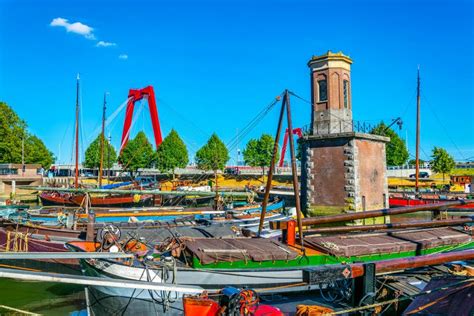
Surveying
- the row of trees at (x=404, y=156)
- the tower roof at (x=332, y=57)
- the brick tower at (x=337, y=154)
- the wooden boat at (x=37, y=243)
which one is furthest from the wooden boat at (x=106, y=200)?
the row of trees at (x=404, y=156)

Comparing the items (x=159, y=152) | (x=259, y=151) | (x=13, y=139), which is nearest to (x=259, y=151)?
(x=259, y=151)

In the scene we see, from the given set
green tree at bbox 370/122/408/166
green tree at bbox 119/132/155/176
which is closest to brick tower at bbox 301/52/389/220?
green tree at bbox 370/122/408/166

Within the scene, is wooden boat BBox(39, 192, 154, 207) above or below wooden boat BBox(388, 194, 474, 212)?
below

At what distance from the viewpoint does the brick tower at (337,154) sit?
2698 cm

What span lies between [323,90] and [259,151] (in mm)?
43423

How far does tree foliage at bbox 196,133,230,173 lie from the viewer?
7044 centimetres

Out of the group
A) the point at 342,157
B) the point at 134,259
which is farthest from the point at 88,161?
the point at 134,259

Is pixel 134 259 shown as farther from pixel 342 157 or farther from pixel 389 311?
pixel 342 157

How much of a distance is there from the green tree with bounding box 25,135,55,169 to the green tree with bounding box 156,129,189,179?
62.7 feet

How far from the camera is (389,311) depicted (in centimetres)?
842

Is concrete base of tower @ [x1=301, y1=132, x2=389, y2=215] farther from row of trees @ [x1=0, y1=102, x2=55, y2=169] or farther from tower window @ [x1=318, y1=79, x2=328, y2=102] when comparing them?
row of trees @ [x1=0, y1=102, x2=55, y2=169]

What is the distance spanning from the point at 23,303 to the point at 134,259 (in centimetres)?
626

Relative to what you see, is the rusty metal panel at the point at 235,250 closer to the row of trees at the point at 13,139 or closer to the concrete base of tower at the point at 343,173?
the concrete base of tower at the point at 343,173

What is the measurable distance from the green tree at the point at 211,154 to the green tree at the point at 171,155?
4.02m
